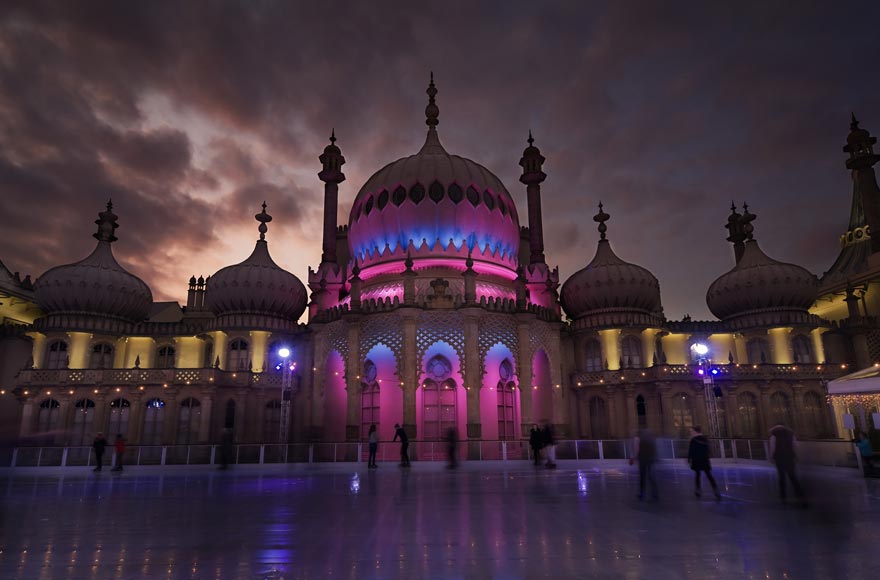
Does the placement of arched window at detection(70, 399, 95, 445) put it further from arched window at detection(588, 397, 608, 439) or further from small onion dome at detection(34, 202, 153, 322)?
arched window at detection(588, 397, 608, 439)

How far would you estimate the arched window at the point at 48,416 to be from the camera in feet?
113

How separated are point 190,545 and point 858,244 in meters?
52.4

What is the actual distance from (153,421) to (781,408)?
39.7 m

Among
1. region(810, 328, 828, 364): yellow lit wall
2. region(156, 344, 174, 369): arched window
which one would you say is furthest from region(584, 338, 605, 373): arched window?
region(156, 344, 174, 369): arched window

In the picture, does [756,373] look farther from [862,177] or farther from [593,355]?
[862,177]

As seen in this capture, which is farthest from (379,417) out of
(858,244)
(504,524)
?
(858,244)

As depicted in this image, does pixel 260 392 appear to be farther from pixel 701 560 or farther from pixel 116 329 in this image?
pixel 701 560

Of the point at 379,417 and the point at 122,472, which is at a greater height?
the point at 379,417

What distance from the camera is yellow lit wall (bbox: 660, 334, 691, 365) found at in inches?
1582

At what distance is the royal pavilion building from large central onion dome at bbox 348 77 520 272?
0.13m

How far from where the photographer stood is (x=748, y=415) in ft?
119

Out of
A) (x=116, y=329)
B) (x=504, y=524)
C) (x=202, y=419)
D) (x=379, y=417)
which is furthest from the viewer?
(x=116, y=329)

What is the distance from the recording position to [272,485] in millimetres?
16266

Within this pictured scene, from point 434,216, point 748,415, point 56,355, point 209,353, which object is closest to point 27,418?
point 56,355
